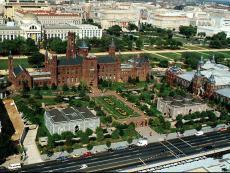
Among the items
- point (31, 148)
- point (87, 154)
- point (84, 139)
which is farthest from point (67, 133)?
point (87, 154)

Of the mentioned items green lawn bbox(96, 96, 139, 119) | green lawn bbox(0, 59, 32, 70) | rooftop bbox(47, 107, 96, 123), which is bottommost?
green lawn bbox(96, 96, 139, 119)

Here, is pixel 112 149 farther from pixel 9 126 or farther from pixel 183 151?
pixel 9 126

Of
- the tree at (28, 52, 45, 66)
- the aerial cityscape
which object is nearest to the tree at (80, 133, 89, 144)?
the aerial cityscape

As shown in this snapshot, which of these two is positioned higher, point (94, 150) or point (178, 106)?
point (178, 106)

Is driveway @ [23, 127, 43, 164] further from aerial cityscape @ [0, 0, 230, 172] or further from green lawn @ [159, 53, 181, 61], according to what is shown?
green lawn @ [159, 53, 181, 61]

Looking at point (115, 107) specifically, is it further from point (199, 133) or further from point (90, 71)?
point (199, 133)

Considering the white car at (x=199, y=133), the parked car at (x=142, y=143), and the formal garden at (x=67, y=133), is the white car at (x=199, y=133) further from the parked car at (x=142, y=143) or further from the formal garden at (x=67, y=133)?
the parked car at (x=142, y=143)

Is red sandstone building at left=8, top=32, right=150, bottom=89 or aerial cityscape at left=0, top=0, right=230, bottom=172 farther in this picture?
red sandstone building at left=8, top=32, right=150, bottom=89

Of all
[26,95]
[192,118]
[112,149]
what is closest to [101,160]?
[112,149]
